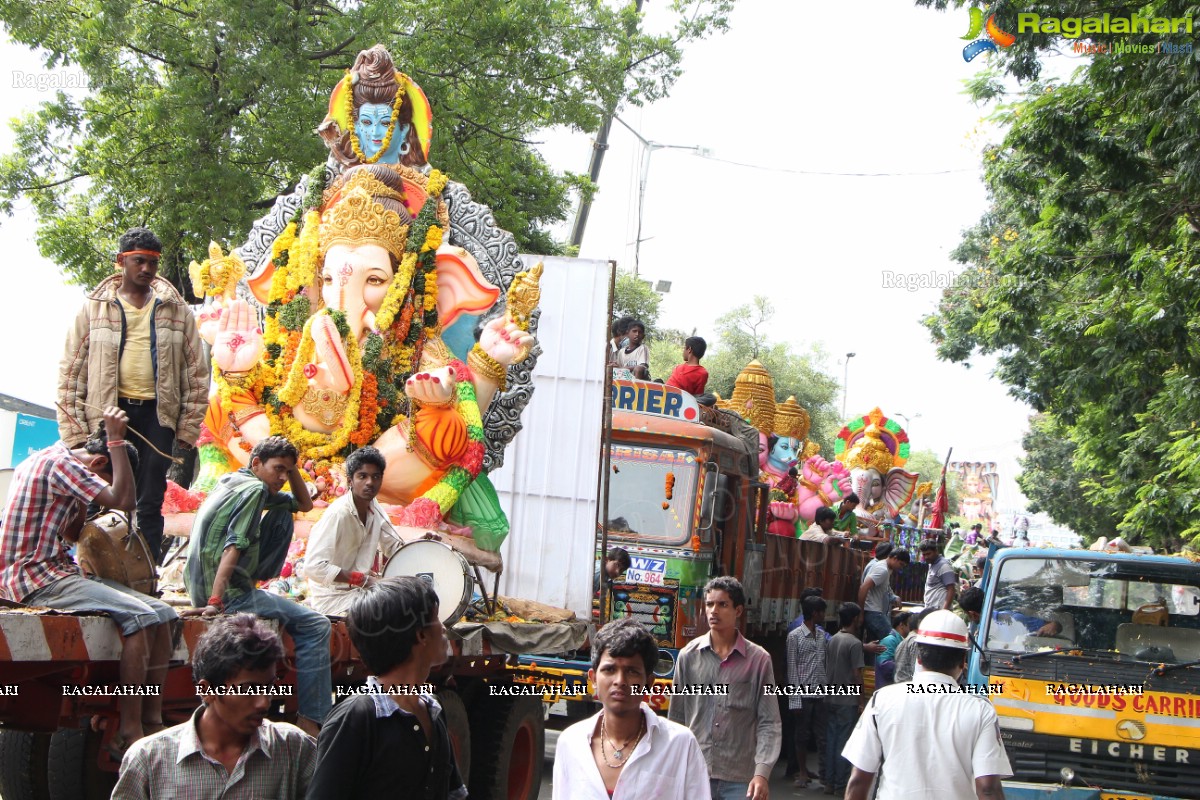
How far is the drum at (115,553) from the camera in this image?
5.72 meters

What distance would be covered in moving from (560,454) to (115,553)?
4664 mm

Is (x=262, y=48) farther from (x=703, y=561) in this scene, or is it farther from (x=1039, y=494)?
(x=1039, y=494)

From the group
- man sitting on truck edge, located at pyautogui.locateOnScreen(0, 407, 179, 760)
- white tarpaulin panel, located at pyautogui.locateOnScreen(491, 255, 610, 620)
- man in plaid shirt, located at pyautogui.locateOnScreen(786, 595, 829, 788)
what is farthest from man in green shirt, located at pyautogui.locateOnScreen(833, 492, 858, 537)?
man sitting on truck edge, located at pyautogui.locateOnScreen(0, 407, 179, 760)

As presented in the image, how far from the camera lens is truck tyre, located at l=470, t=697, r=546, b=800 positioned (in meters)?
8.32

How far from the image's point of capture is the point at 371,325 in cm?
971

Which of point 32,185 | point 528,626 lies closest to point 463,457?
point 528,626

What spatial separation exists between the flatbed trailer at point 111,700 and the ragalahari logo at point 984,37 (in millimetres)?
6694

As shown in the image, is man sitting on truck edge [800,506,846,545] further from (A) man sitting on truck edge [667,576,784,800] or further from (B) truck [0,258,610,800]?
(A) man sitting on truck edge [667,576,784,800]

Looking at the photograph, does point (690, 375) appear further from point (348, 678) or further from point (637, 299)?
point (637, 299)

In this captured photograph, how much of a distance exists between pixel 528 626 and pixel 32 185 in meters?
11.1

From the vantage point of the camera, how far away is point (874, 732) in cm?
495

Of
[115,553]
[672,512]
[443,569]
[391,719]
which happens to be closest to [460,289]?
[672,512]

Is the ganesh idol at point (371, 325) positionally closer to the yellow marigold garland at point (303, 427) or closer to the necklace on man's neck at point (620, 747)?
the yellow marigold garland at point (303, 427)

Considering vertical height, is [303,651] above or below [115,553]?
below
